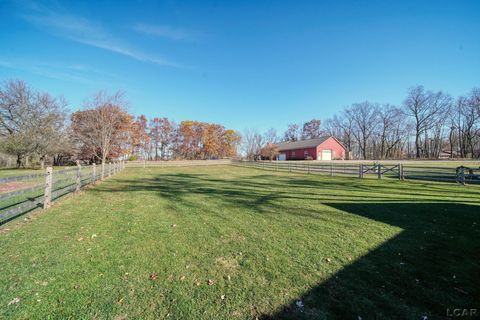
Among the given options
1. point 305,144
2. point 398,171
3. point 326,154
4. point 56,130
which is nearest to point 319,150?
point 326,154

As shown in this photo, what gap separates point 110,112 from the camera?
27188mm

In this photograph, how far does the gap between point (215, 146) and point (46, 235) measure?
2121 inches

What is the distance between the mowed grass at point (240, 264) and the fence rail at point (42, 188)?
0.41 meters

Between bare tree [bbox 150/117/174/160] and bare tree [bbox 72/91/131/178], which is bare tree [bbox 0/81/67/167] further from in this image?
bare tree [bbox 150/117/174/160]

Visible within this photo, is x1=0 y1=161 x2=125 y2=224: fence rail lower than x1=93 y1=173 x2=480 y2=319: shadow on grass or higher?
higher

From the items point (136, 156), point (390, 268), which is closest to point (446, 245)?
point (390, 268)

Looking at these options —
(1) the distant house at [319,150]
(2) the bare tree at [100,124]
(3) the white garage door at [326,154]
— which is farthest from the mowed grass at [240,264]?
(3) the white garage door at [326,154]

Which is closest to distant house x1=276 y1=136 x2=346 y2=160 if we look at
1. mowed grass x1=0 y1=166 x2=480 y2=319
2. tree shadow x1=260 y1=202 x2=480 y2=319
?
mowed grass x1=0 y1=166 x2=480 y2=319

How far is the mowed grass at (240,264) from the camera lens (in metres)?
2.39

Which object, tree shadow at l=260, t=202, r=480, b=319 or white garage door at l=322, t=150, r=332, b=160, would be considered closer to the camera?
tree shadow at l=260, t=202, r=480, b=319

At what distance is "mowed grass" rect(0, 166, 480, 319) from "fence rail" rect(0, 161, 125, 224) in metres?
0.41

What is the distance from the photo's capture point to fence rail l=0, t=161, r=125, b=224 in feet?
16.3

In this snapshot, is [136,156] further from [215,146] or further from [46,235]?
[46,235]

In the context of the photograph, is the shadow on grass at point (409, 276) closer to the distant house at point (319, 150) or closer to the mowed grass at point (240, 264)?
the mowed grass at point (240, 264)
